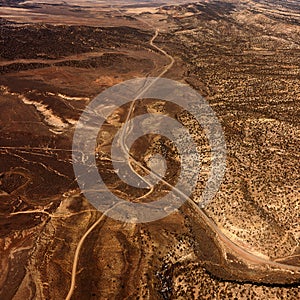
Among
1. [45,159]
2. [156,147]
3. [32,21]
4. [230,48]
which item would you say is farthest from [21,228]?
[32,21]

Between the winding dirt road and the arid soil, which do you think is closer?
the arid soil

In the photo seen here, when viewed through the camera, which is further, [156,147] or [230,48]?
[230,48]

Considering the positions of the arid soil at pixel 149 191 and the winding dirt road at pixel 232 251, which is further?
the winding dirt road at pixel 232 251

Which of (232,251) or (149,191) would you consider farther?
(149,191)

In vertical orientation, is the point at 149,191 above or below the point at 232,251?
above

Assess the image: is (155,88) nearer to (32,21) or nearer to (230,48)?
(230,48)

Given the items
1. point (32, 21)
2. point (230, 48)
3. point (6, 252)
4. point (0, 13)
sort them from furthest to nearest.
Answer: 1. point (0, 13)
2. point (32, 21)
3. point (230, 48)
4. point (6, 252)

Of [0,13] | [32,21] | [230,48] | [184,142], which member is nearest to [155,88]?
[184,142]

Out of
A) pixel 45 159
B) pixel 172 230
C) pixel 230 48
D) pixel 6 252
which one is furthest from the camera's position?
pixel 230 48
